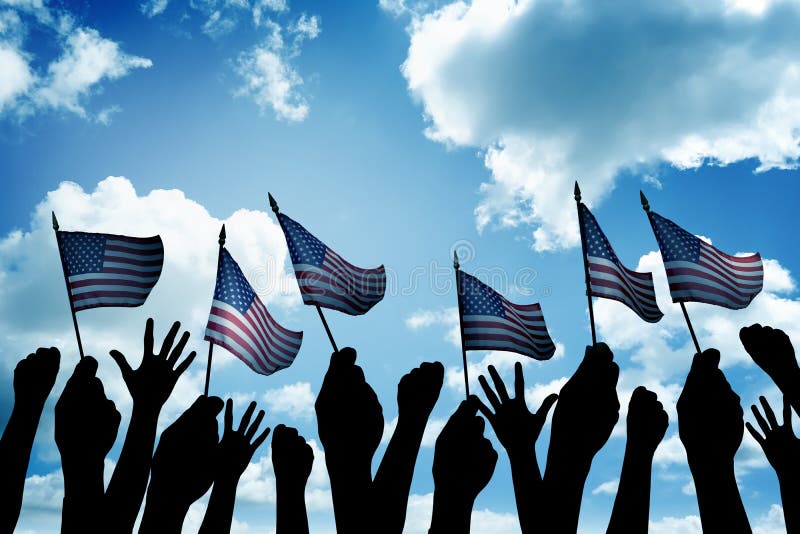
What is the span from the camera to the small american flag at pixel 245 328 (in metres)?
11.3

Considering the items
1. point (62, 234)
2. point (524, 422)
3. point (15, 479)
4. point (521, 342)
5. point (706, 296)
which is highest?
point (62, 234)

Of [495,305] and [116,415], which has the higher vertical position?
[495,305]

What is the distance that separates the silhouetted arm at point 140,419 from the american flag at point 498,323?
658cm

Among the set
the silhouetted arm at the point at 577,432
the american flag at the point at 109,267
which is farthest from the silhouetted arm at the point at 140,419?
the american flag at the point at 109,267

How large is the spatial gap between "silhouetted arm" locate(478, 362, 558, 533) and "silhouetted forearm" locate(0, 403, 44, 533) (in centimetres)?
439

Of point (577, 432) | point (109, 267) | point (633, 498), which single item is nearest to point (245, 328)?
point (109, 267)

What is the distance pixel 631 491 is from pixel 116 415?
16.3ft

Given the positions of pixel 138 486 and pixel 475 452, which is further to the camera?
pixel 475 452

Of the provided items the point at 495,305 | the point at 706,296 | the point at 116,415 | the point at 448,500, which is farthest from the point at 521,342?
the point at 116,415

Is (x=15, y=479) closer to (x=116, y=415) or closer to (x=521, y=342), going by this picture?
(x=116, y=415)

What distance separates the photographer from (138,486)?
5.00 metres

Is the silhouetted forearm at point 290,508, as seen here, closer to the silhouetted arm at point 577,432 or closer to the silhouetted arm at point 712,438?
the silhouetted arm at point 577,432

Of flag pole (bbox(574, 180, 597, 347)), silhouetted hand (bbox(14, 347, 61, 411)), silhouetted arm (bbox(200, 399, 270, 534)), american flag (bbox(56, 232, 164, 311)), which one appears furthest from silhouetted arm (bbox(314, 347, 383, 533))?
american flag (bbox(56, 232, 164, 311))

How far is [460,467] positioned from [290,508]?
63.0 inches
